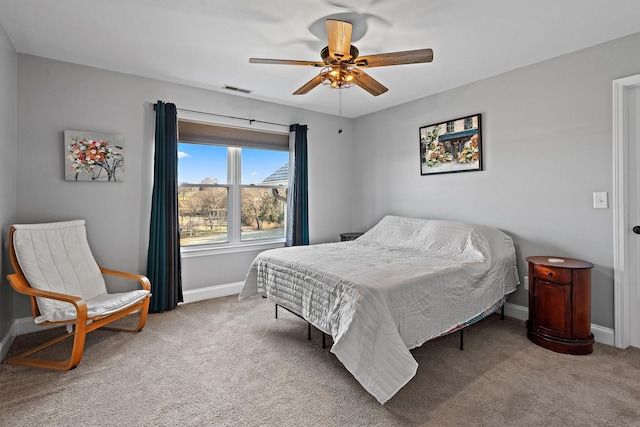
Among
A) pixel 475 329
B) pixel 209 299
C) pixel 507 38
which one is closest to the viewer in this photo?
pixel 507 38

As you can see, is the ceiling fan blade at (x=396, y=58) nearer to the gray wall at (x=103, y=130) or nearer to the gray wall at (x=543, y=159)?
the gray wall at (x=543, y=159)

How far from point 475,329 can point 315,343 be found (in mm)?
1528

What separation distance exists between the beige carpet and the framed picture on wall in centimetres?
189

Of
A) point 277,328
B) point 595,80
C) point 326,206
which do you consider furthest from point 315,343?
point 595,80

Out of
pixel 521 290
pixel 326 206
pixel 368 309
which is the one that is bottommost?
pixel 521 290

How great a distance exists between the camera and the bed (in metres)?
1.96

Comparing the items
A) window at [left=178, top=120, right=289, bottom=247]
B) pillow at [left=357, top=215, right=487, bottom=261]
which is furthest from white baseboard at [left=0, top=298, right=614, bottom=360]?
pillow at [left=357, top=215, right=487, bottom=261]

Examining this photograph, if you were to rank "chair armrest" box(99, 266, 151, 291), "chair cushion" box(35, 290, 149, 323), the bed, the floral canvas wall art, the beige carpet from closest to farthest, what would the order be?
the beige carpet, the bed, "chair cushion" box(35, 290, 149, 323), "chair armrest" box(99, 266, 151, 291), the floral canvas wall art

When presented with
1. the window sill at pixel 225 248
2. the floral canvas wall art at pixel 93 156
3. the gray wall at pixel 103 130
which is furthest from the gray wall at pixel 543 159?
the floral canvas wall art at pixel 93 156

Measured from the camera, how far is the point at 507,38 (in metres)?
2.69

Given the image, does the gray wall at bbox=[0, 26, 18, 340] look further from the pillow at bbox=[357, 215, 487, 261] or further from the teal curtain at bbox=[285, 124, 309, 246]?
the pillow at bbox=[357, 215, 487, 261]

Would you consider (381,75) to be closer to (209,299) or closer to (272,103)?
(272,103)

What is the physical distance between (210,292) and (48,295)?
5.84ft

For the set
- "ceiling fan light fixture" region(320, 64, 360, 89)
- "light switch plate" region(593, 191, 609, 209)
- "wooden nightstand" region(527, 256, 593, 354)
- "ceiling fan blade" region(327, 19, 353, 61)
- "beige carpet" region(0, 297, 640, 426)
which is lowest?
"beige carpet" region(0, 297, 640, 426)
